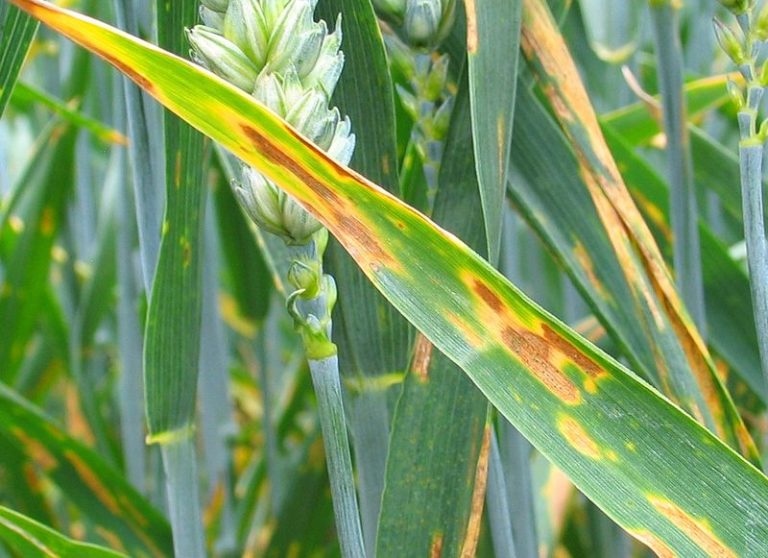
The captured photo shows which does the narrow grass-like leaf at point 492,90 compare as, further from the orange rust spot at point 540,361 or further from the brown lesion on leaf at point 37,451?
the brown lesion on leaf at point 37,451

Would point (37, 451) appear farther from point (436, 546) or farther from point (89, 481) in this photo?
point (436, 546)

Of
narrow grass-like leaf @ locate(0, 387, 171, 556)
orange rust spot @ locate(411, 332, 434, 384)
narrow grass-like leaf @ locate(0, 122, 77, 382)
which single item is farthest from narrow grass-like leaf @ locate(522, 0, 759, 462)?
narrow grass-like leaf @ locate(0, 122, 77, 382)

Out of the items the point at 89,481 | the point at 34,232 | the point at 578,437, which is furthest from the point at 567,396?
the point at 34,232

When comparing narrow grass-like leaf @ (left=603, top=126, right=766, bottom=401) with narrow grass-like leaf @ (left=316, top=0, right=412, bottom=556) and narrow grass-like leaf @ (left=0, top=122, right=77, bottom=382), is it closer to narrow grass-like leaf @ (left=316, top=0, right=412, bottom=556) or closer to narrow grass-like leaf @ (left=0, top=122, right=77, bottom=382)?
narrow grass-like leaf @ (left=316, top=0, right=412, bottom=556)

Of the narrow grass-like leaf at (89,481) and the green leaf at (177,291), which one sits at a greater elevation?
the green leaf at (177,291)

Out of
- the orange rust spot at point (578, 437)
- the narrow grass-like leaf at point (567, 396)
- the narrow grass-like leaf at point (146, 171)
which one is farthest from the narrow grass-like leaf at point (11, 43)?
the orange rust spot at point (578, 437)

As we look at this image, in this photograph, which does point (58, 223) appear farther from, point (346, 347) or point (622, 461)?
point (622, 461)
